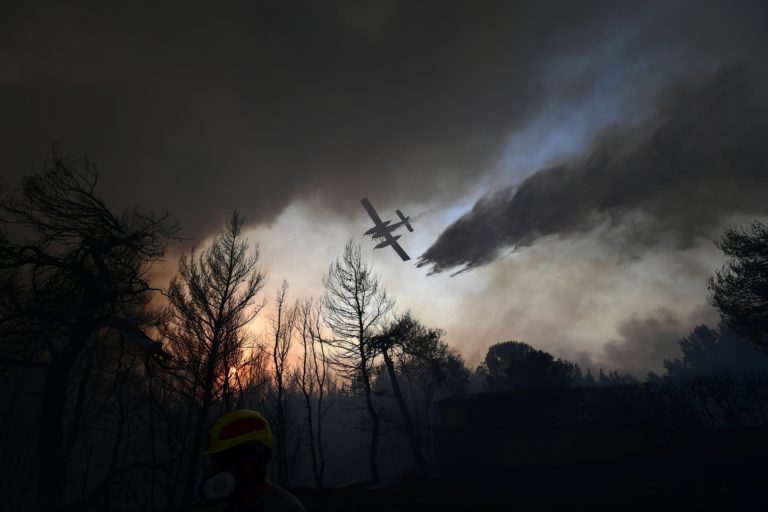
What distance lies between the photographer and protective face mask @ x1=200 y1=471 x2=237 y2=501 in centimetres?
245

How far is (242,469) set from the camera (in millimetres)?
2779

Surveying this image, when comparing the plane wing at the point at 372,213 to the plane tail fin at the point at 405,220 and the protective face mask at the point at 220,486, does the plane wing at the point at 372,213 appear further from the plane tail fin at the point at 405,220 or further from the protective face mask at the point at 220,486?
the protective face mask at the point at 220,486

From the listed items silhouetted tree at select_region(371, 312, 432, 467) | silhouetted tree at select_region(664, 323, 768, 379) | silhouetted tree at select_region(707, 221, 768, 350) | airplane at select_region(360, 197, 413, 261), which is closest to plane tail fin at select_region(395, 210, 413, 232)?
airplane at select_region(360, 197, 413, 261)

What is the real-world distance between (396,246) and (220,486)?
36057 millimetres

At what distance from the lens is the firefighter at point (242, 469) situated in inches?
99.1

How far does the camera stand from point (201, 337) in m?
15.4

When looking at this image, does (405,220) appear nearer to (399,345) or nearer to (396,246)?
(396,246)

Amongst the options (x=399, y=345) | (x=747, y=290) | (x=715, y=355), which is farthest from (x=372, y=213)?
(x=715, y=355)

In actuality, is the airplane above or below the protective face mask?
above

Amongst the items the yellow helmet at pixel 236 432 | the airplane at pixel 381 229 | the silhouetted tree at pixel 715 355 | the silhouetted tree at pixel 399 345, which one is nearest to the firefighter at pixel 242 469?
the yellow helmet at pixel 236 432

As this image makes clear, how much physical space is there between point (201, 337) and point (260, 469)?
14.9 meters

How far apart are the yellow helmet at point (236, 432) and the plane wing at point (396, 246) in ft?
114

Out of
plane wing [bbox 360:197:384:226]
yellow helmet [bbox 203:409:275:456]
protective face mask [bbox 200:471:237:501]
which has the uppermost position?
plane wing [bbox 360:197:384:226]

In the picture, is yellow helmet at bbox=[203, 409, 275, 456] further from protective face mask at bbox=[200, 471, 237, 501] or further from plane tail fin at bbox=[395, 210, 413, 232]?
plane tail fin at bbox=[395, 210, 413, 232]
